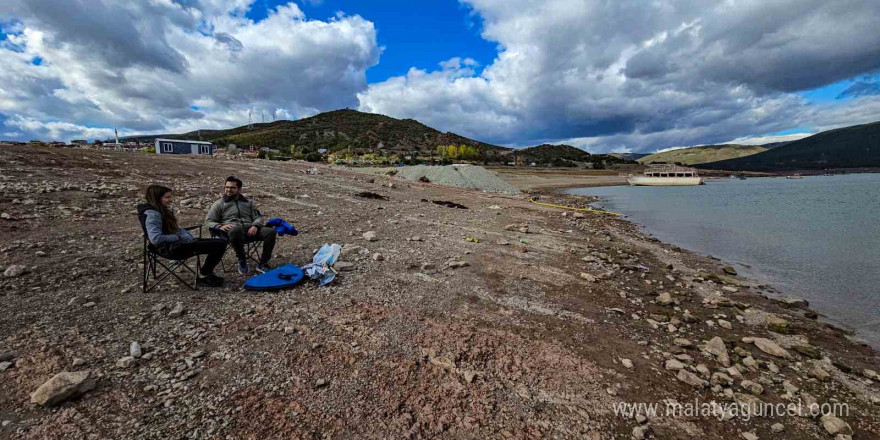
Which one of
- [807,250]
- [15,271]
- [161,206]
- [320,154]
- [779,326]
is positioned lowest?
[807,250]

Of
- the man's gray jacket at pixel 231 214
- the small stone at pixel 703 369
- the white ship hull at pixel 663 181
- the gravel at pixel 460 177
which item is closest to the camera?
the small stone at pixel 703 369

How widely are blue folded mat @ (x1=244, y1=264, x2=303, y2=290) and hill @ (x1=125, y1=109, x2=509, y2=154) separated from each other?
109537 mm

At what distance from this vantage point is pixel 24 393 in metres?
3.06

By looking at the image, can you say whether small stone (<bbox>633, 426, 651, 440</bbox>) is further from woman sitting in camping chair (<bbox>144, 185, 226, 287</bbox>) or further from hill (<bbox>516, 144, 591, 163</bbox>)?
hill (<bbox>516, 144, 591, 163</bbox>)

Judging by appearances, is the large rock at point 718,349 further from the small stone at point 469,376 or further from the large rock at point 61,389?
the large rock at point 61,389

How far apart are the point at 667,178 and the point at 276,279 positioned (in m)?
87.3

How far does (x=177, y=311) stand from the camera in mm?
4719

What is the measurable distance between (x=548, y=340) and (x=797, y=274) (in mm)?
9586

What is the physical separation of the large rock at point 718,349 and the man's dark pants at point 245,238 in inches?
291

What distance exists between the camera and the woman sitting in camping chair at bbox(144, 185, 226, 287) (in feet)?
17.3

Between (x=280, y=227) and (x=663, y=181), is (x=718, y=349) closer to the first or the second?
(x=280, y=227)

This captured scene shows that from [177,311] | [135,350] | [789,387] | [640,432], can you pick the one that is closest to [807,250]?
[789,387]

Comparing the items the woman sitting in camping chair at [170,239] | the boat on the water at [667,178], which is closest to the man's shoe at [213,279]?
the woman sitting in camping chair at [170,239]

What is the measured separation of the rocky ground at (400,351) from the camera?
3.06 metres
